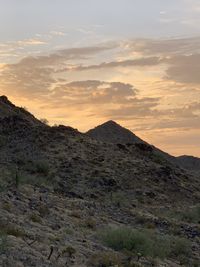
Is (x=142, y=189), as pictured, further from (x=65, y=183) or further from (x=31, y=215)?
(x=31, y=215)

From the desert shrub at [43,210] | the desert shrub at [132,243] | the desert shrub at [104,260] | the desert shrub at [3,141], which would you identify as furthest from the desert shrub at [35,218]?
the desert shrub at [3,141]

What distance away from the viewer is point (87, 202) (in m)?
28.1

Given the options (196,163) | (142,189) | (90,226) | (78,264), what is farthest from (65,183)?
(196,163)

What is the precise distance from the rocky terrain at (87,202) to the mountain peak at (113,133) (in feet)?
7.52

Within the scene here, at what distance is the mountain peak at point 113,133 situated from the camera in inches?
2931

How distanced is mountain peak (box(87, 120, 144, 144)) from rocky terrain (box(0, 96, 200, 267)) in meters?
2.29

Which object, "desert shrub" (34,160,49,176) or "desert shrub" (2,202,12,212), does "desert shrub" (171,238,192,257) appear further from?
"desert shrub" (34,160,49,176)

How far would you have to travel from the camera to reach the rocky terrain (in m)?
15.3

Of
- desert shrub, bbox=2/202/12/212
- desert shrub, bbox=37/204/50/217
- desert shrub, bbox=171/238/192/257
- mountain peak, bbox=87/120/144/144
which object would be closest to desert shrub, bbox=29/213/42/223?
desert shrub, bbox=2/202/12/212

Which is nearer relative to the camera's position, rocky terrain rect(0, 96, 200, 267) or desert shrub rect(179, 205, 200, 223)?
rocky terrain rect(0, 96, 200, 267)

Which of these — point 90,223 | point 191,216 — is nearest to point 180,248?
Answer: point 90,223

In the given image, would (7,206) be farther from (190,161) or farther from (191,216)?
(190,161)

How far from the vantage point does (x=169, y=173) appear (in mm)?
47750

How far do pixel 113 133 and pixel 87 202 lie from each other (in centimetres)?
4903
